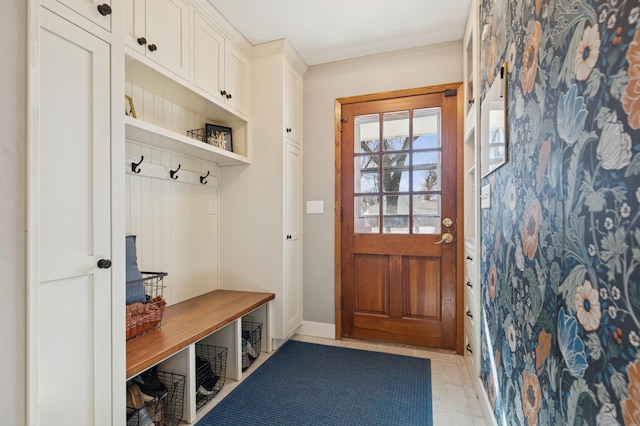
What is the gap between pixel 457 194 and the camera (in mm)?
2551

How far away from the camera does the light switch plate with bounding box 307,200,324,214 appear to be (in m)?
2.90

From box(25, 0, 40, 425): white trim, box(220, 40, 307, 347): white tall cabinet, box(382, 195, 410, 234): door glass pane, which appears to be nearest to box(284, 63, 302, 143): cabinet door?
box(220, 40, 307, 347): white tall cabinet

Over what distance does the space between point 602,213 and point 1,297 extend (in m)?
1.38

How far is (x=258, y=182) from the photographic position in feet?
8.55

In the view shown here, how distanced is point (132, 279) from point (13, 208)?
95 cm

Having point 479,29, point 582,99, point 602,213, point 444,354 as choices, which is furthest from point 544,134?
point 444,354


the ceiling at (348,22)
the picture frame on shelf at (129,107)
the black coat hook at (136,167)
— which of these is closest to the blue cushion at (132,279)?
the black coat hook at (136,167)

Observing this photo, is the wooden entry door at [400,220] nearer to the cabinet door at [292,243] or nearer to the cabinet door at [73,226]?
the cabinet door at [292,243]

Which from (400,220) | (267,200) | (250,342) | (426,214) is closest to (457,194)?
(426,214)

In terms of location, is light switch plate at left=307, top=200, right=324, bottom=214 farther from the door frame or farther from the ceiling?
the ceiling

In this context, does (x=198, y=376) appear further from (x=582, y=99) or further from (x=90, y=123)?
(x=582, y=99)

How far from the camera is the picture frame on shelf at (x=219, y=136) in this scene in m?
2.41

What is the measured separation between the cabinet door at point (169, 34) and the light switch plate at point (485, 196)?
190 centimetres

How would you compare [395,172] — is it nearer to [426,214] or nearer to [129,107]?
[426,214]
